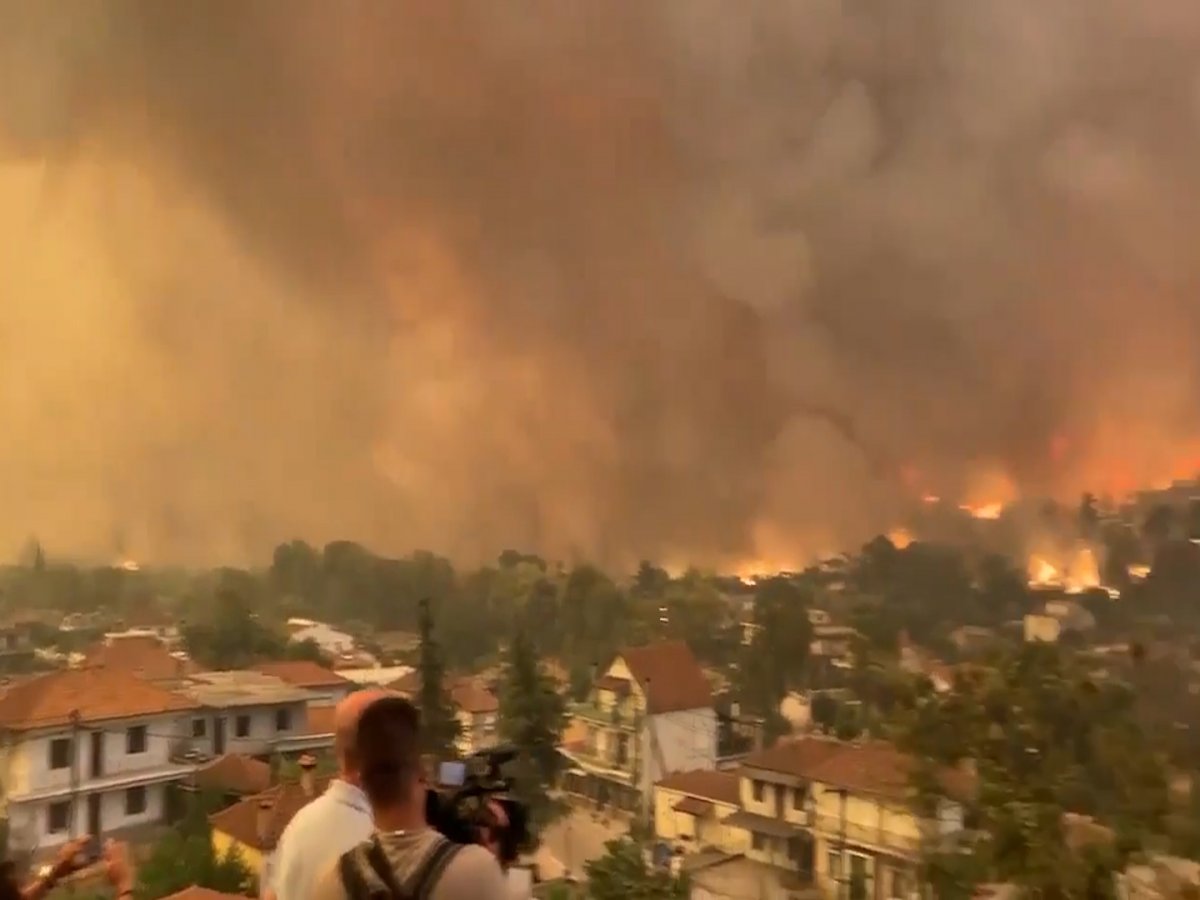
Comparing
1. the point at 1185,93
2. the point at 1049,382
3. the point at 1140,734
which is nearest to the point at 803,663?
the point at 1140,734

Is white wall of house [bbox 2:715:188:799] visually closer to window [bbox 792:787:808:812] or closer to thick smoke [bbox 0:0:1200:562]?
thick smoke [bbox 0:0:1200:562]

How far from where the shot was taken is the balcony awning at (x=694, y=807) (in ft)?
6.81

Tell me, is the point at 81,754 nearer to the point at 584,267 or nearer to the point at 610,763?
the point at 610,763

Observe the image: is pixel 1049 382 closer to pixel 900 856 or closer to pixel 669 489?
pixel 669 489

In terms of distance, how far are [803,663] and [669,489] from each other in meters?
0.46

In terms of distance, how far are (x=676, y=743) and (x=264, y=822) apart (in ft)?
2.72

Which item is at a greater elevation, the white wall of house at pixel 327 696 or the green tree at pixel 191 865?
the white wall of house at pixel 327 696

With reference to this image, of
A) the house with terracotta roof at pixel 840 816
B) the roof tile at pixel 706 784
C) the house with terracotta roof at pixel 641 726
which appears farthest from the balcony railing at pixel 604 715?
the house with terracotta roof at pixel 840 816

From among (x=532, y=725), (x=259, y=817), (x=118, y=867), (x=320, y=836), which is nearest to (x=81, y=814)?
(x=118, y=867)

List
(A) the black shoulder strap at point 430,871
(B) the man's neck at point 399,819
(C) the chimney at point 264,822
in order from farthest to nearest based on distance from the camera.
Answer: (C) the chimney at point 264,822 < (B) the man's neck at point 399,819 < (A) the black shoulder strap at point 430,871

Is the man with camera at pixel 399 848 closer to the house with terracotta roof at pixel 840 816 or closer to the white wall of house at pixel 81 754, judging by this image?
the house with terracotta roof at pixel 840 816

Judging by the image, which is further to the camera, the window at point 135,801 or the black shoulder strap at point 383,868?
the window at point 135,801

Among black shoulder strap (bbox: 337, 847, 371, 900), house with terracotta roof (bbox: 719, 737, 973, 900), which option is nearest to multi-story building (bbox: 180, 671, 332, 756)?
house with terracotta roof (bbox: 719, 737, 973, 900)

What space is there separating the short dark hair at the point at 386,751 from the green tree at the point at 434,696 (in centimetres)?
81
